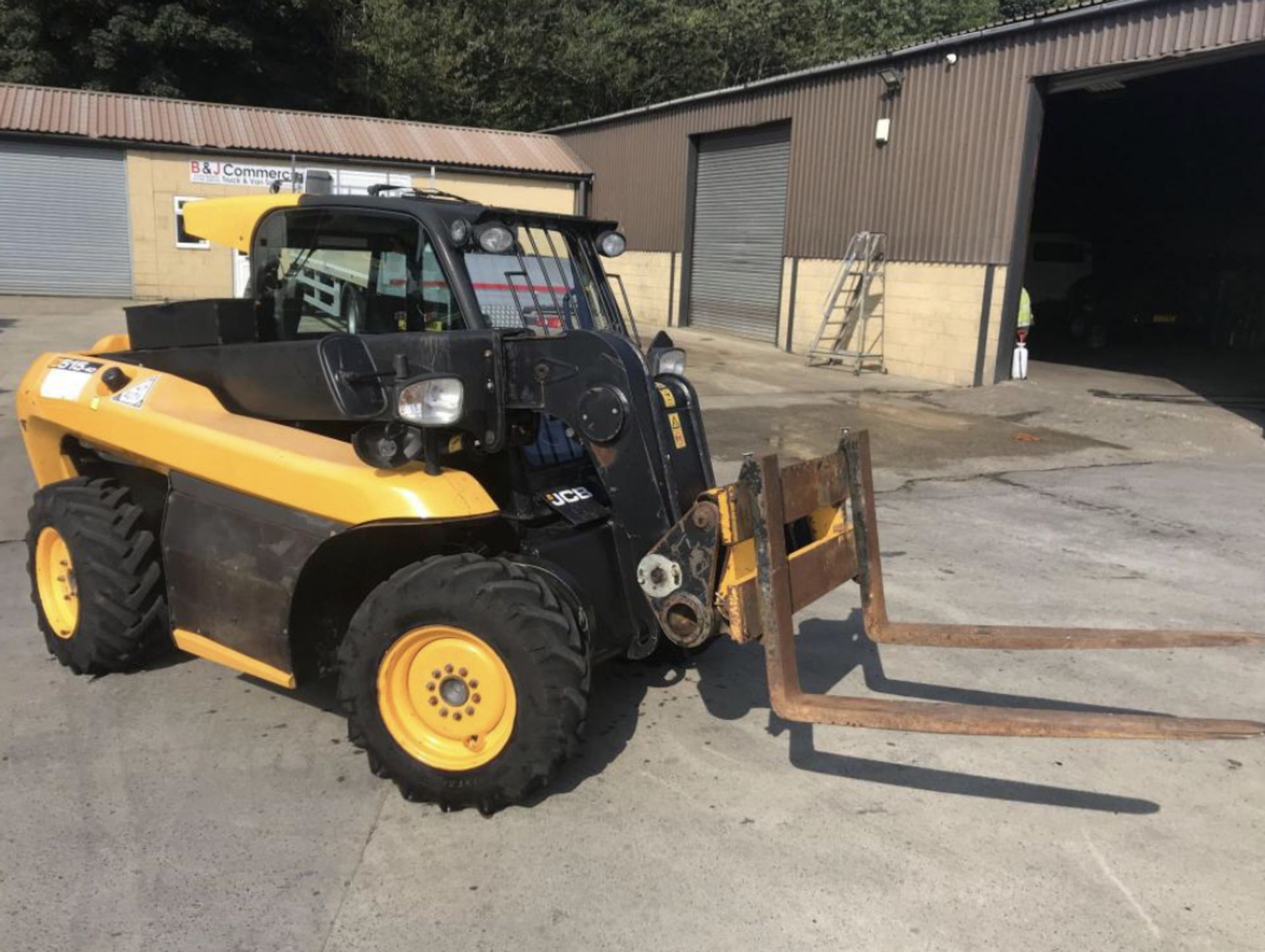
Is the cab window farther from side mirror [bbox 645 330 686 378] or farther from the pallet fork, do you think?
the pallet fork

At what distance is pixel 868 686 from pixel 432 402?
8.19ft

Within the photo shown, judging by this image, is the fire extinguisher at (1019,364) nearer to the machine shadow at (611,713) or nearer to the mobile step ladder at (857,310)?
the mobile step ladder at (857,310)

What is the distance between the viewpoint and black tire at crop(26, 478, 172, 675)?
417 cm

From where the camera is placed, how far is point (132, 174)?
75.0 feet

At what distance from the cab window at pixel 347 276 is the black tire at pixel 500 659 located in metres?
1.12

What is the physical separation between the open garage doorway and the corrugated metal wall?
170 inches

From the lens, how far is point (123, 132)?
74.1ft

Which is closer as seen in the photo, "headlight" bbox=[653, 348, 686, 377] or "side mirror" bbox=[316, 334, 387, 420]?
"side mirror" bbox=[316, 334, 387, 420]

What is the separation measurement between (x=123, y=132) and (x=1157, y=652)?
24.5 m

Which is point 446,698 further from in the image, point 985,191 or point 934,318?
point 934,318

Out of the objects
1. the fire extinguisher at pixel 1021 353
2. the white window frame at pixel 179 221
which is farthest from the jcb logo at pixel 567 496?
the white window frame at pixel 179 221

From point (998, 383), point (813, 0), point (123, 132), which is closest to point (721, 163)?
point (998, 383)

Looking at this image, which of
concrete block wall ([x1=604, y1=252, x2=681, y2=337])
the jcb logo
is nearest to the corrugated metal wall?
concrete block wall ([x1=604, y1=252, x2=681, y2=337])

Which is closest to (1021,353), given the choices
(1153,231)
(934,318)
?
(934,318)
